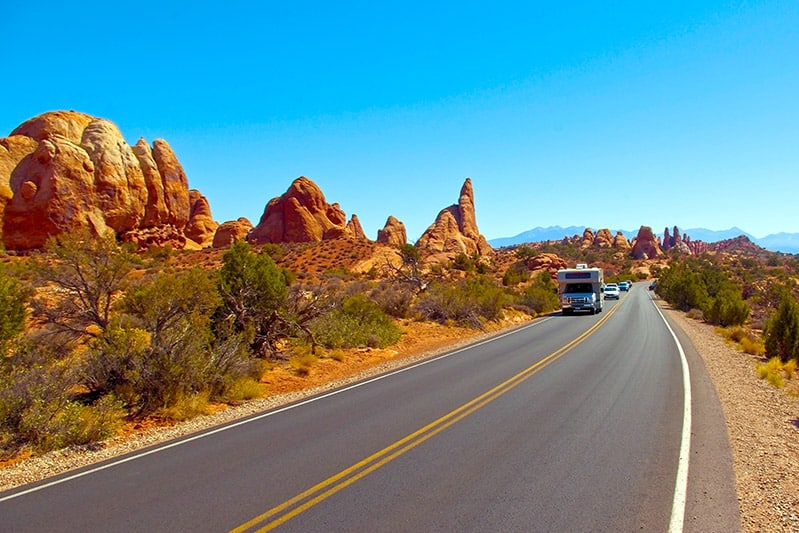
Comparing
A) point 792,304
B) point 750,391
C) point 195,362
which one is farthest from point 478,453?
point 792,304

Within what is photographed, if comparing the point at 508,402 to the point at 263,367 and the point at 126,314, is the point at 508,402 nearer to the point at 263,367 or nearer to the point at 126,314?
the point at 263,367

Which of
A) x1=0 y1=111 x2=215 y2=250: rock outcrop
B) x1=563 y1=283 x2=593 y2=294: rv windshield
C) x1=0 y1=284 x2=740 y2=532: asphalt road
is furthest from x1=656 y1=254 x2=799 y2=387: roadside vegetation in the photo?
x1=0 y1=111 x2=215 y2=250: rock outcrop

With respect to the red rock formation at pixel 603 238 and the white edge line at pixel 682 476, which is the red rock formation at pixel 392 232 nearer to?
the red rock formation at pixel 603 238

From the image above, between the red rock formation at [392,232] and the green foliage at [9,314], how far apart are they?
296 feet

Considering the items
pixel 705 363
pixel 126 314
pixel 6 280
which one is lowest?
pixel 705 363

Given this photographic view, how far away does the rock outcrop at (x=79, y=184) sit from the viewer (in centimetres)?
4588

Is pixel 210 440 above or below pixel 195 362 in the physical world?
below

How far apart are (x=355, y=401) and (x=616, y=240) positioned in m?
170

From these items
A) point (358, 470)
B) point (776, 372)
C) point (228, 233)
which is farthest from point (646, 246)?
point (358, 470)

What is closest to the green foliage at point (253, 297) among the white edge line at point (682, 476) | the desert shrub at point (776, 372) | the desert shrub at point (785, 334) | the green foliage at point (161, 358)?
the green foliage at point (161, 358)

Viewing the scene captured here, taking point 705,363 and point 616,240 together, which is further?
point 616,240

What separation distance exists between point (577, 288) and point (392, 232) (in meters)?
69.2

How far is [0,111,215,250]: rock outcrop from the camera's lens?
4588cm

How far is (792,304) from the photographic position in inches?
731
